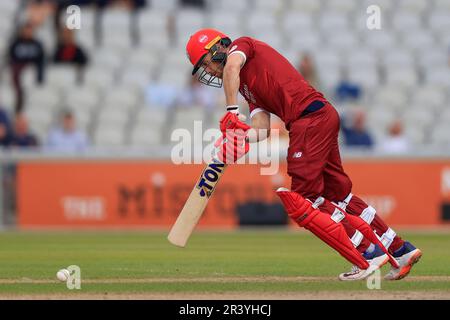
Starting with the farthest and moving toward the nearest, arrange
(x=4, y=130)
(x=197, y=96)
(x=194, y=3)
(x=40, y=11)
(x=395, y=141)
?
1. (x=194, y=3)
2. (x=40, y=11)
3. (x=197, y=96)
4. (x=4, y=130)
5. (x=395, y=141)

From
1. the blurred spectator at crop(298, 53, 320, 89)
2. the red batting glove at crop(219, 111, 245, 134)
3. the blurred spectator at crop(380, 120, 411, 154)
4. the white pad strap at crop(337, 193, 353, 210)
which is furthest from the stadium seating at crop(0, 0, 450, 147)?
the red batting glove at crop(219, 111, 245, 134)

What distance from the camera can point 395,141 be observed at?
19109 mm

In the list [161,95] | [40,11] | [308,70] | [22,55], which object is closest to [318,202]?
[308,70]

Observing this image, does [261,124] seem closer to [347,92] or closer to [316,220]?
[316,220]

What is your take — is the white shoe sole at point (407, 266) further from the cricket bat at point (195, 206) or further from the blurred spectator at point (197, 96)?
the blurred spectator at point (197, 96)

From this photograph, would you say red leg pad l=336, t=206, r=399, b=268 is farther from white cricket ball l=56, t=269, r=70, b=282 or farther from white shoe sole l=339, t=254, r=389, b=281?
white cricket ball l=56, t=269, r=70, b=282

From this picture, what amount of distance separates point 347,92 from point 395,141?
5.77 feet

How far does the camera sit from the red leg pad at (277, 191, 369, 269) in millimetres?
8930

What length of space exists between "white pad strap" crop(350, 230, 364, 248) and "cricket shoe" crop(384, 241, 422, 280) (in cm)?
43

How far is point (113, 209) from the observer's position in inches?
729

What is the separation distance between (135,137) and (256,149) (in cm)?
266

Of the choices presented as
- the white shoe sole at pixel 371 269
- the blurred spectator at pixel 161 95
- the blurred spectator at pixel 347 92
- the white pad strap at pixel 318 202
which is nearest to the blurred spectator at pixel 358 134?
the blurred spectator at pixel 347 92

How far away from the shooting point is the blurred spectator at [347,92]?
20.5 metres

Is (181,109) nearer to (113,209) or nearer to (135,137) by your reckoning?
(135,137)
